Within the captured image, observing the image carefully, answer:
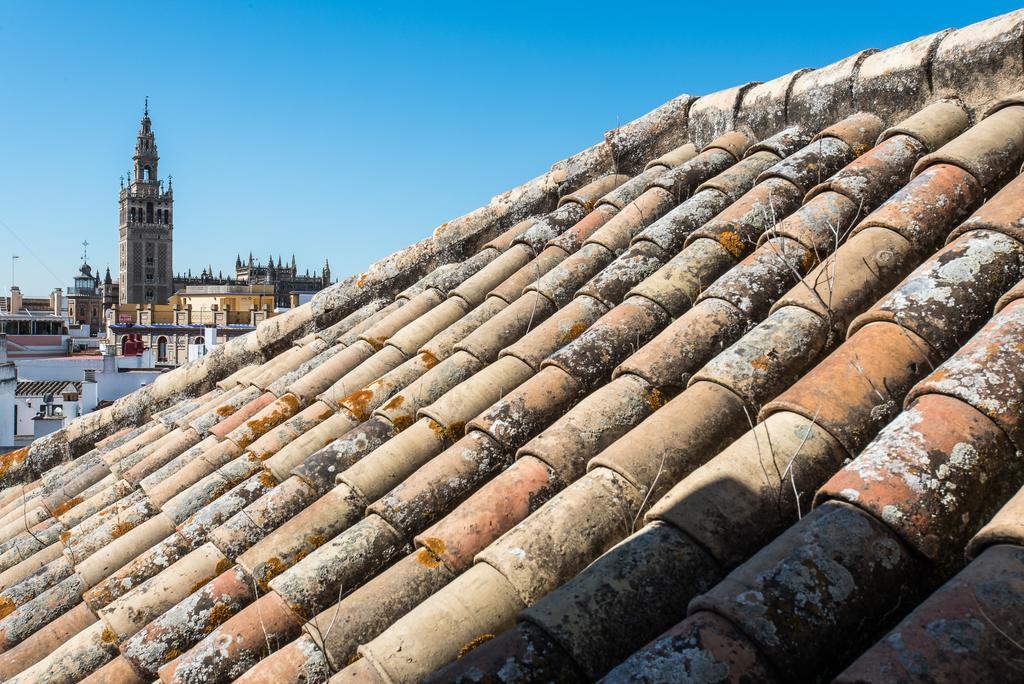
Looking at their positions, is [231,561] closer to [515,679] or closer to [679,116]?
[515,679]

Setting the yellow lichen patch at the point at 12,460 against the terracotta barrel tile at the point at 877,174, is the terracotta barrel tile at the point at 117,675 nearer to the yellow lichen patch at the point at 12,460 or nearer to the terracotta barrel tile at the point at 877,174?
the terracotta barrel tile at the point at 877,174

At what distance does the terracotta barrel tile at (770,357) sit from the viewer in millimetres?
2941

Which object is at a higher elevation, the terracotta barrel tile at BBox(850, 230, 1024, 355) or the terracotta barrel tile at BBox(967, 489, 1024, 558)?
the terracotta barrel tile at BBox(850, 230, 1024, 355)

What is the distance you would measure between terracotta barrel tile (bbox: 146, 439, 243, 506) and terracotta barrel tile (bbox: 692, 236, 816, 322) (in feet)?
8.84

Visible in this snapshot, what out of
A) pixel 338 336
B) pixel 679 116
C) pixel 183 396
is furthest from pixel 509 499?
pixel 183 396

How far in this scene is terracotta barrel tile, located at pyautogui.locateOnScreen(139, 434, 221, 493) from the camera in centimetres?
470

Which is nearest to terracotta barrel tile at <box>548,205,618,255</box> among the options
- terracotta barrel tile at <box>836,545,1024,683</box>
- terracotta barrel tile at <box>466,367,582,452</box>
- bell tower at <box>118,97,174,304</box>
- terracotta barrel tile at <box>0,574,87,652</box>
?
terracotta barrel tile at <box>466,367,582,452</box>

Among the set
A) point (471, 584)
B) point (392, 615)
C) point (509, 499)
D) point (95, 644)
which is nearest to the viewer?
point (471, 584)

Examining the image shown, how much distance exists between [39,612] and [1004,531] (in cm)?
396

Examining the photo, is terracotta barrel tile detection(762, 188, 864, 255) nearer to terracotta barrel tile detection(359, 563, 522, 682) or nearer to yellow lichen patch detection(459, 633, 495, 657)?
terracotta barrel tile detection(359, 563, 522, 682)

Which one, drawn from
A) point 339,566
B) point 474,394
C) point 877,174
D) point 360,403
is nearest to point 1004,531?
point 339,566

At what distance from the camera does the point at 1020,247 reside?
297 centimetres

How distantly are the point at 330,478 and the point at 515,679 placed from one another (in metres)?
1.85

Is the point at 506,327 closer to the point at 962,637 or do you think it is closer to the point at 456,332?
the point at 456,332
